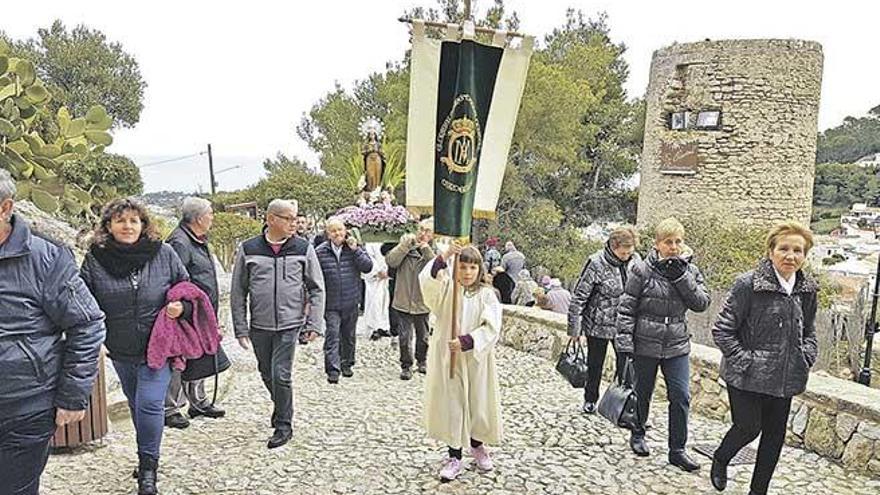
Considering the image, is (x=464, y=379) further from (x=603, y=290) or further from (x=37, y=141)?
(x=37, y=141)

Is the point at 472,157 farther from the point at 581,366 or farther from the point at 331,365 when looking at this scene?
the point at 331,365

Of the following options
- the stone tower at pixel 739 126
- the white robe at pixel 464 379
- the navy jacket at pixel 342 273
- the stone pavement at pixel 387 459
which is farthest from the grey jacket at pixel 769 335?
the stone tower at pixel 739 126

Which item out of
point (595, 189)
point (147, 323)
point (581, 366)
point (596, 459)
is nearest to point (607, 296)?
point (581, 366)

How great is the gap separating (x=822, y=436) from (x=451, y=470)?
2.44 m

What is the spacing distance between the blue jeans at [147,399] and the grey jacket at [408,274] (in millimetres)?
3022

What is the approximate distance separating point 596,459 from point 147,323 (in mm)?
2759

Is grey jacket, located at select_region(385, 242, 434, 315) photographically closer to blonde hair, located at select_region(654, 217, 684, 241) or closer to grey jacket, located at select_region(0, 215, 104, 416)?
blonde hair, located at select_region(654, 217, 684, 241)

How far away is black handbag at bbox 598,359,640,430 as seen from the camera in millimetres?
4289

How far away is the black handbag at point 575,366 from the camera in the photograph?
521cm

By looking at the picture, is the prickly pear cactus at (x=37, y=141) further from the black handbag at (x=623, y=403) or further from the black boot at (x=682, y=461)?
the black boot at (x=682, y=461)

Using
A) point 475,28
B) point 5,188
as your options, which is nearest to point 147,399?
point 5,188

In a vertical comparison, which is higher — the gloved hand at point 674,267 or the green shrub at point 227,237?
the gloved hand at point 674,267

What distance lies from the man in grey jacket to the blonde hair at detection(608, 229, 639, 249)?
2.20m

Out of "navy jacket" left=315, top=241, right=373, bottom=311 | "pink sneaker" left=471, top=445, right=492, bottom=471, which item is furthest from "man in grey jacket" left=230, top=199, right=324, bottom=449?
"navy jacket" left=315, top=241, right=373, bottom=311
